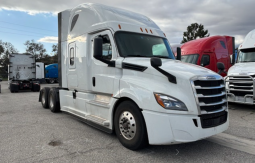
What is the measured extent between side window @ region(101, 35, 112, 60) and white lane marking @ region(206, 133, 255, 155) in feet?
9.64

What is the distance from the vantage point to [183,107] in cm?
346

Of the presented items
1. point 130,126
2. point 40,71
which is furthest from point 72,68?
point 40,71

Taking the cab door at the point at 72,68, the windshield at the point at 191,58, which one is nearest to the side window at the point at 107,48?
the cab door at the point at 72,68

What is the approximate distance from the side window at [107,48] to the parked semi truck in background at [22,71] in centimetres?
1531

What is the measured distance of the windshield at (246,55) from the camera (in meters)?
8.90

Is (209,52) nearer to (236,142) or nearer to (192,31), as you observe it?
(236,142)

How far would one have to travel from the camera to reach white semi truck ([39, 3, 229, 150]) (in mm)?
3496

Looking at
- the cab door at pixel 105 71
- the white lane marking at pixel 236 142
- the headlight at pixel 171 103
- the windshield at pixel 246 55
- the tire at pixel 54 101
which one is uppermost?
the windshield at pixel 246 55

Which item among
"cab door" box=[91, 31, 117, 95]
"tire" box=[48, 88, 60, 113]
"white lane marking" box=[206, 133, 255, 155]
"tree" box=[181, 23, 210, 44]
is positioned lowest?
"white lane marking" box=[206, 133, 255, 155]

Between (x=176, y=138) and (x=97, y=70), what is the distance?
2511 mm

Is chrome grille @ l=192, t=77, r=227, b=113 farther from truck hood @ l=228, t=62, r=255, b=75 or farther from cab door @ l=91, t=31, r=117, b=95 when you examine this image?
truck hood @ l=228, t=62, r=255, b=75

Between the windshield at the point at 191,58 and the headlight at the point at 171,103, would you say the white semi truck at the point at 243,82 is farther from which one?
the headlight at the point at 171,103

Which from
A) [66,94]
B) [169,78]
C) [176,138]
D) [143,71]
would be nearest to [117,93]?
[143,71]

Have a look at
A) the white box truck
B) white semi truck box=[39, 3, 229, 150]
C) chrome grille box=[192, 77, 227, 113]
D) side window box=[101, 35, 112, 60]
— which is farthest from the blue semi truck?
chrome grille box=[192, 77, 227, 113]
